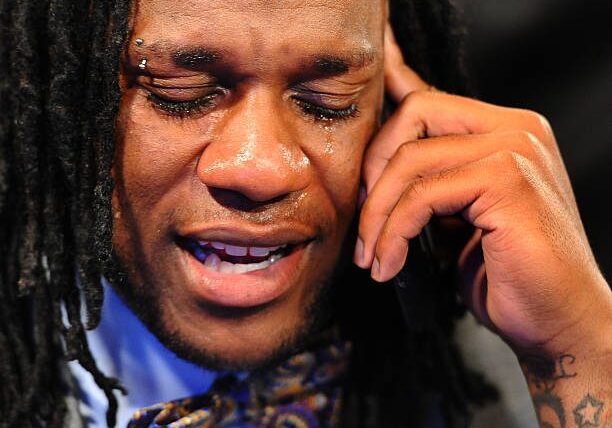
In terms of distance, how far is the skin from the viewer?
1320 mm

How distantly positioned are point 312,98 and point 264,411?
0.60 meters

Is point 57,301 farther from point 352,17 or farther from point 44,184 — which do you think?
point 352,17

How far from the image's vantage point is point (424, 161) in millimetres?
1457

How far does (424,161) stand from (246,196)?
32 cm

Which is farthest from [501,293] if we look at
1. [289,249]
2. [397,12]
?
[397,12]

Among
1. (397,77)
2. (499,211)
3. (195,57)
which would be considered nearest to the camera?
(195,57)

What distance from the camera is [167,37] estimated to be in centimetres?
129

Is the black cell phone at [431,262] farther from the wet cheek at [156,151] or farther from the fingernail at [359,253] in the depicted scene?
the wet cheek at [156,151]

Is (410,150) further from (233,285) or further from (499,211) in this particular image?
(233,285)

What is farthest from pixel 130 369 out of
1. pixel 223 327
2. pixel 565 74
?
pixel 565 74

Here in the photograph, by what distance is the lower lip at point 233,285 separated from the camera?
A: 1414 mm

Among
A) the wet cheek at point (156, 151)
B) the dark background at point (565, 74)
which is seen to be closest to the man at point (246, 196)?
the wet cheek at point (156, 151)

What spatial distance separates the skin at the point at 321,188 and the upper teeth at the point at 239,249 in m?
0.03

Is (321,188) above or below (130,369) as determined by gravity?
Result: above
